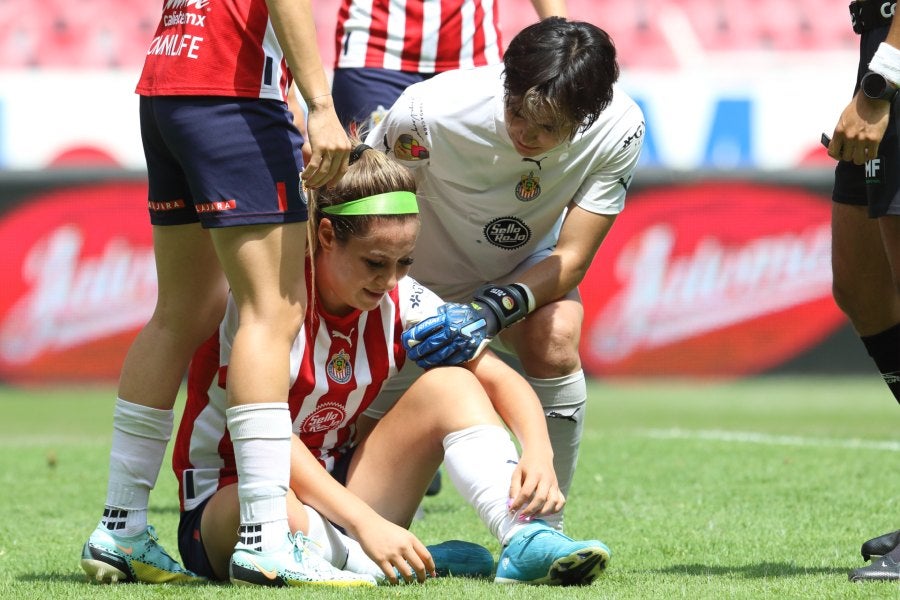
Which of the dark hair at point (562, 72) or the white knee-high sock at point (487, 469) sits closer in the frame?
the white knee-high sock at point (487, 469)

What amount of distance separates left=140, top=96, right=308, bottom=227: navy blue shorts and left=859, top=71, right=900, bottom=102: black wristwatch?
1367 mm

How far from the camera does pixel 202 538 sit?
332 centimetres

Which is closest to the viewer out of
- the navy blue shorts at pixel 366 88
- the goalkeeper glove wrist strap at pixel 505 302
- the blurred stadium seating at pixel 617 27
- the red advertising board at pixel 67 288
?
the goalkeeper glove wrist strap at pixel 505 302

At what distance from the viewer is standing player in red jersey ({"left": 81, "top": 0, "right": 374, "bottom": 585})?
3043mm

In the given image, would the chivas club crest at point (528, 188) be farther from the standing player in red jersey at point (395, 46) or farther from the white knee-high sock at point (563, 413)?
the standing player in red jersey at point (395, 46)

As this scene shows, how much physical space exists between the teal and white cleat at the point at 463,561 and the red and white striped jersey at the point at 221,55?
1.24m

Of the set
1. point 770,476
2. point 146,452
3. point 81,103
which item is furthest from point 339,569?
point 81,103

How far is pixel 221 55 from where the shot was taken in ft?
10.3

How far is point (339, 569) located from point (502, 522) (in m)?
0.44

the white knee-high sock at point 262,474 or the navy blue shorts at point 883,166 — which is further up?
the navy blue shorts at point 883,166

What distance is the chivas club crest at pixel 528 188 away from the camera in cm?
375

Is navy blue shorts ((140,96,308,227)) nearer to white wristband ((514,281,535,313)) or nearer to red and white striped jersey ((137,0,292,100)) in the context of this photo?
red and white striped jersey ((137,0,292,100))

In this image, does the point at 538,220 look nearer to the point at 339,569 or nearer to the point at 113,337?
the point at 339,569

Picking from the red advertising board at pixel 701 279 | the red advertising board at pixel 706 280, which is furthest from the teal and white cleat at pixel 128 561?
the red advertising board at pixel 706 280
